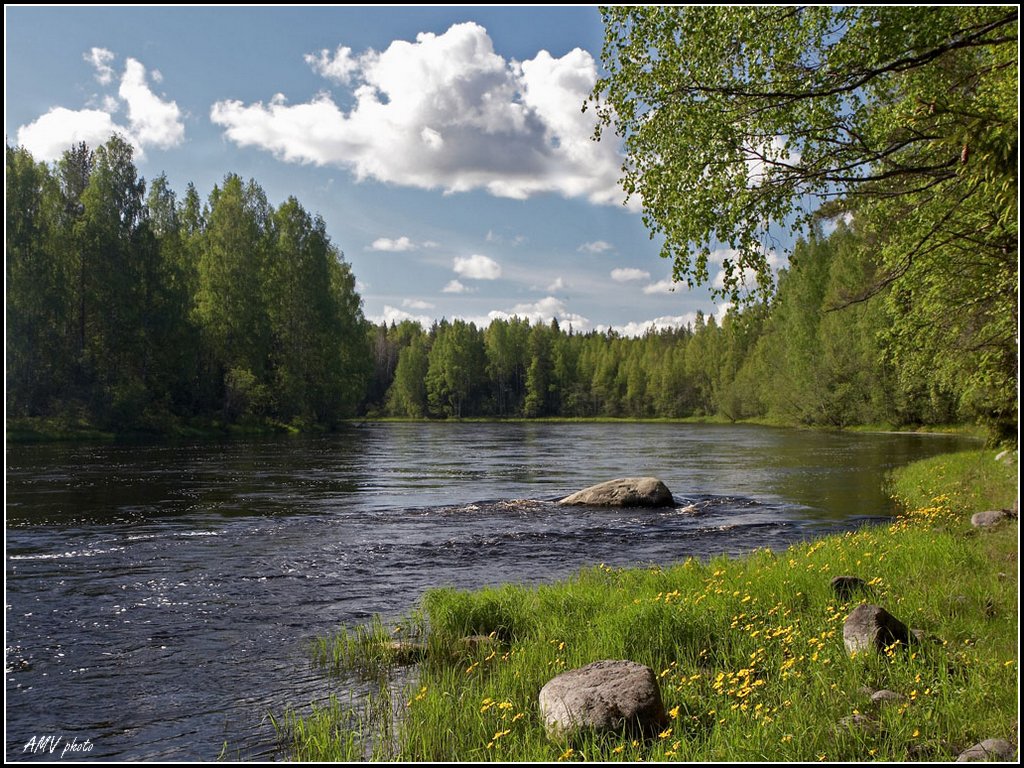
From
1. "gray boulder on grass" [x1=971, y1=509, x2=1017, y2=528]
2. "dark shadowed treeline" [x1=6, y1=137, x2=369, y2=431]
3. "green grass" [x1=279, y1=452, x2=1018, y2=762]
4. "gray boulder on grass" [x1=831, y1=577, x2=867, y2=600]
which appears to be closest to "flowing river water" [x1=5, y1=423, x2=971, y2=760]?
"green grass" [x1=279, y1=452, x2=1018, y2=762]

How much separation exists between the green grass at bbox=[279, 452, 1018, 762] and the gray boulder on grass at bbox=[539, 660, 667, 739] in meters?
0.16

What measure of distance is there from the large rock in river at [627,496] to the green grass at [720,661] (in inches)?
446

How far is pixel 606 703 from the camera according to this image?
711 centimetres

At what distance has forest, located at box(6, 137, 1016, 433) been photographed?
52812 millimetres

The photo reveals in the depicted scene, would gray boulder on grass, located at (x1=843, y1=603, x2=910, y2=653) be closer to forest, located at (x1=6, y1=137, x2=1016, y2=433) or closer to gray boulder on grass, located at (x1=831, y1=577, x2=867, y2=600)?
gray boulder on grass, located at (x1=831, y1=577, x2=867, y2=600)

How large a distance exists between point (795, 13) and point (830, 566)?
8.36 metres

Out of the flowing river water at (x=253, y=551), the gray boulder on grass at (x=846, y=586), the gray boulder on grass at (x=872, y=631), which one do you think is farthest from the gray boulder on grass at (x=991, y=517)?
the gray boulder on grass at (x=872, y=631)

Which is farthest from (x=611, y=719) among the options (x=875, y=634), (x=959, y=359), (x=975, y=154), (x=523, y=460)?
(x=523, y=460)

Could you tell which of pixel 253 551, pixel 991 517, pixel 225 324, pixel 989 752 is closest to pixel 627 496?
pixel 991 517

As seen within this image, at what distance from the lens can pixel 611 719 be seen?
22.9 feet

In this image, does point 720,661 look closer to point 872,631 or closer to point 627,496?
point 872,631

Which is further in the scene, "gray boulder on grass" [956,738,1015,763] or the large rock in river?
the large rock in river

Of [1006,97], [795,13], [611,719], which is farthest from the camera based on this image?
[795,13]

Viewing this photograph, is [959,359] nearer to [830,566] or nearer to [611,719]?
[830,566]
